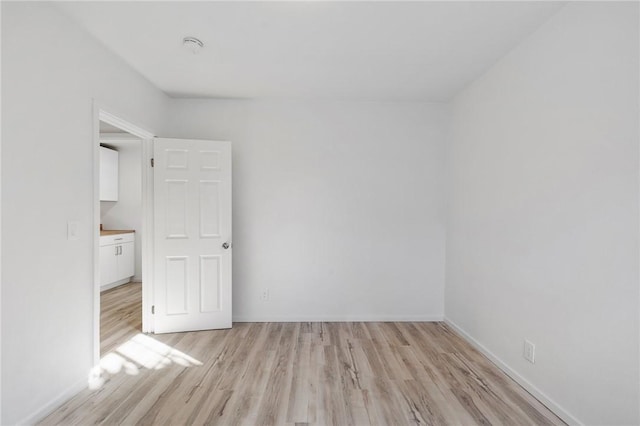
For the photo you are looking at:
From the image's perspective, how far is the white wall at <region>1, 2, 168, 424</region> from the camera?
64.2 inches

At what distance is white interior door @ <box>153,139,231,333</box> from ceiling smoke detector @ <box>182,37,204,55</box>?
1.05 meters

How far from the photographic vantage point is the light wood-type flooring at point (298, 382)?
1.88 metres

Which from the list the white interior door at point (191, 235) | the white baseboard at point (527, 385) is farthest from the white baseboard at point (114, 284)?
the white baseboard at point (527, 385)

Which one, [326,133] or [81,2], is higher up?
[81,2]

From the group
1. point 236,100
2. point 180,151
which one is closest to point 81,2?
point 180,151

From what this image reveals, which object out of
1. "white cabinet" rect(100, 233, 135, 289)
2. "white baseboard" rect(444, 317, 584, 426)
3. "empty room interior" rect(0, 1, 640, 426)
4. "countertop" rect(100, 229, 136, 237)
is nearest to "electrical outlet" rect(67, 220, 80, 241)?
"empty room interior" rect(0, 1, 640, 426)

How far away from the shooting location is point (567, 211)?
1845 mm

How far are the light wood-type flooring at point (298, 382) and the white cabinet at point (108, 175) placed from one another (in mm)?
2690

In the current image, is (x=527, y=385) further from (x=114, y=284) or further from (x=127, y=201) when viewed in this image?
(x=127, y=201)

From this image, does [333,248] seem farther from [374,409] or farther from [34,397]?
[34,397]

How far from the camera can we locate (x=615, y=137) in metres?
1.56

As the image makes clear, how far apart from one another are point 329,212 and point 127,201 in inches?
154

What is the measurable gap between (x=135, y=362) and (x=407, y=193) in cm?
321

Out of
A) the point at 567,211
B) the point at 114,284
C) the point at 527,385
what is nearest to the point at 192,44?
the point at 567,211
